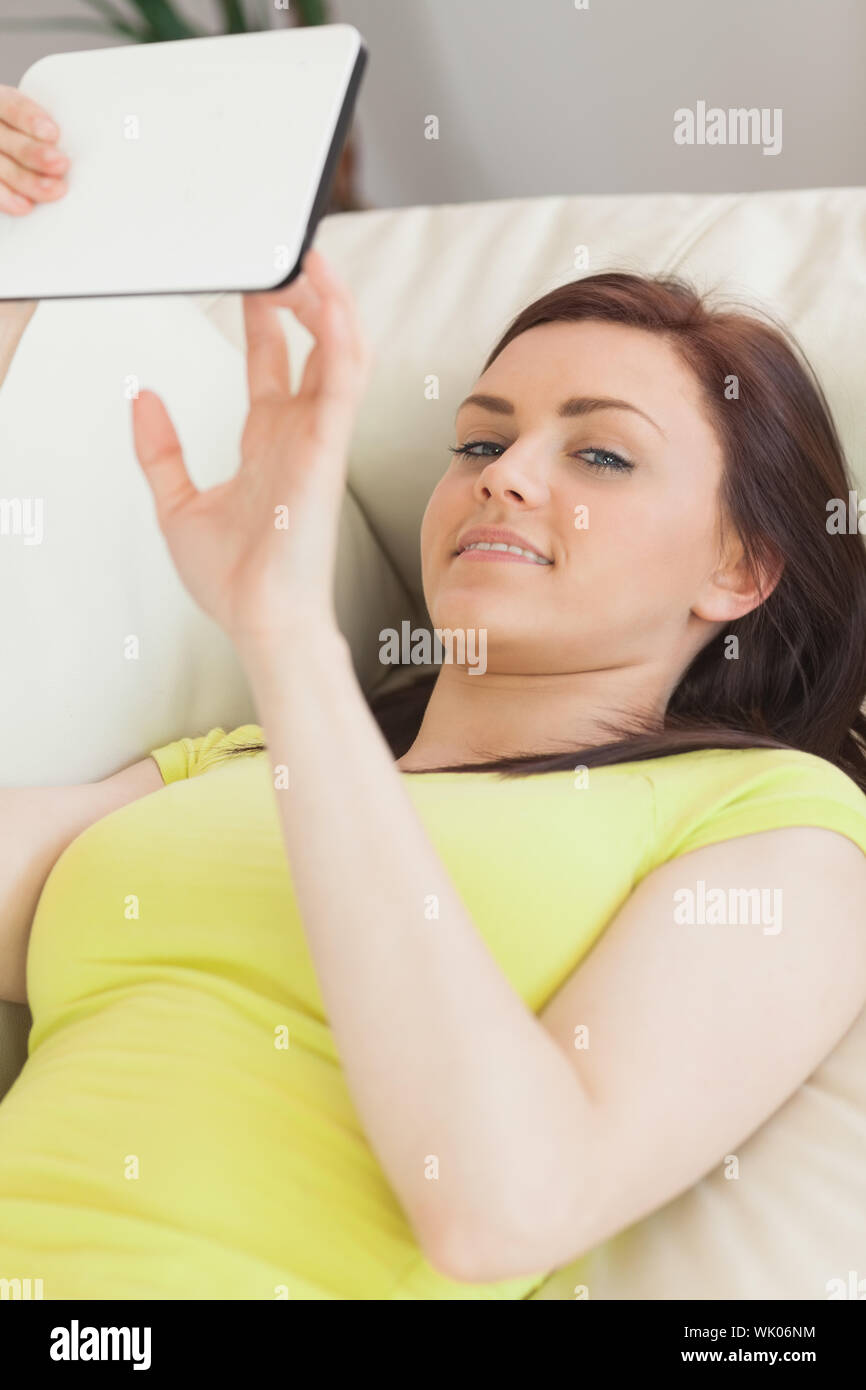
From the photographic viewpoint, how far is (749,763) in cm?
84

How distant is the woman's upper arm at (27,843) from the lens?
0.89 metres

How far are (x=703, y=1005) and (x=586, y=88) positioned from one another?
6.11 ft

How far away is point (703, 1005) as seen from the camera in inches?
26.1

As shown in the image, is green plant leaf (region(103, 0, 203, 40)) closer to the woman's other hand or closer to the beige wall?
the beige wall

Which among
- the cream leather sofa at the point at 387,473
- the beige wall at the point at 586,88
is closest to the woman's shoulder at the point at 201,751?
the cream leather sofa at the point at 387,473

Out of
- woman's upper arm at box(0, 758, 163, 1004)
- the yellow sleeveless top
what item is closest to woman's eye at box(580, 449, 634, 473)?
the yellow sleeveless top

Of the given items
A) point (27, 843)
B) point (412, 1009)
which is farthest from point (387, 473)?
point (412, 1009)

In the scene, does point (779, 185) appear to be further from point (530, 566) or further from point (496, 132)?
point (530, 566)

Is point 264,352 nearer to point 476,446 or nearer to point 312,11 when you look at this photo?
point 476,446

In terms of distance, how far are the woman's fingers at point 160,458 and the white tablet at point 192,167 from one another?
66 millimetres

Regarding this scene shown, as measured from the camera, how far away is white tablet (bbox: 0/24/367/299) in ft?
2.23

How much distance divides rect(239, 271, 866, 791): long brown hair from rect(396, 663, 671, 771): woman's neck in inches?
0.9

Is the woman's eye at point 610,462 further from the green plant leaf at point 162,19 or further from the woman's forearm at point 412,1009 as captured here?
the green plant leaf at point 162,19
